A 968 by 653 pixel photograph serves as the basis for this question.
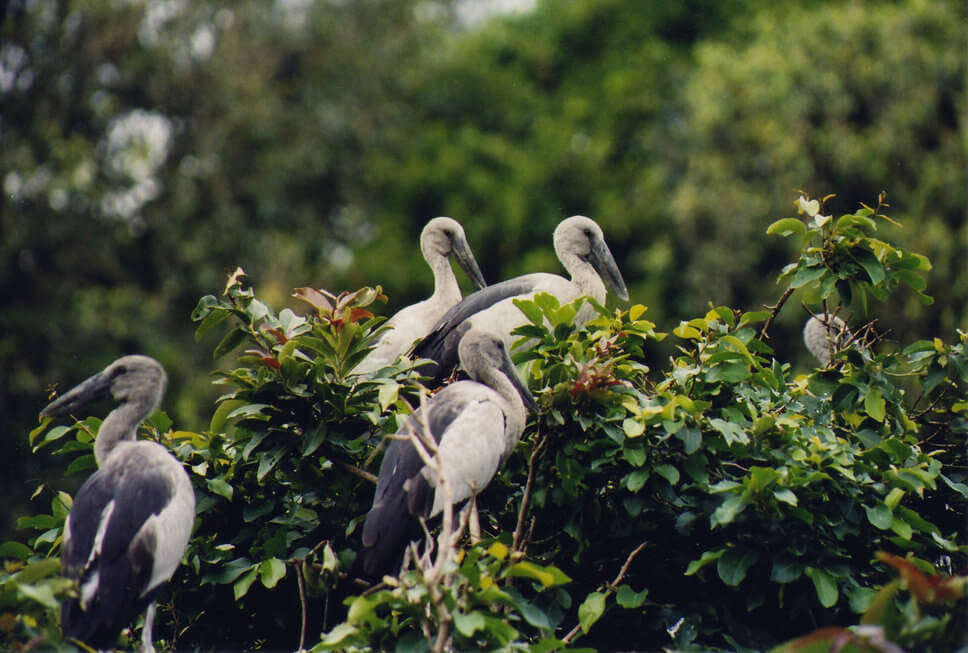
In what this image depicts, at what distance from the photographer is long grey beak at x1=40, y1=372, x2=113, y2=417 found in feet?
18.5

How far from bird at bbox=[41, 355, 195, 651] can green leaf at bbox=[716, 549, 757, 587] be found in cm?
229

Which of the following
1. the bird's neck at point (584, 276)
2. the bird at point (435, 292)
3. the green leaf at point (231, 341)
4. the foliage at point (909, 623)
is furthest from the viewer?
the bird's neck at point (584, 276)

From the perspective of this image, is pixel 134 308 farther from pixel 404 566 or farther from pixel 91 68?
pixel 404 566

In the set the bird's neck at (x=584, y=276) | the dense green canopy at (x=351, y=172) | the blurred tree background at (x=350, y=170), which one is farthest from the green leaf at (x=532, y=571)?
the blurred tree background at (x=350, y=170)

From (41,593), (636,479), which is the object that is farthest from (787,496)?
(41,593)

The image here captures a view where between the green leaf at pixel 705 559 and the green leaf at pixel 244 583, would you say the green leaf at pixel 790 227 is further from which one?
the green leaf at pixel 244 583

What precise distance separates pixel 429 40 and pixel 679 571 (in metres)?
20.6

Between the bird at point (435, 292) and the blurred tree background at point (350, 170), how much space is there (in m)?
9.10

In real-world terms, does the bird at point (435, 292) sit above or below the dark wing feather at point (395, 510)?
above

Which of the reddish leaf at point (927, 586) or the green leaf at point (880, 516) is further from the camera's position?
the green leaf at point (880, 516)

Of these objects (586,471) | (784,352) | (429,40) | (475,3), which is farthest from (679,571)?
(475,3)

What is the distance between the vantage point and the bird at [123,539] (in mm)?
4820

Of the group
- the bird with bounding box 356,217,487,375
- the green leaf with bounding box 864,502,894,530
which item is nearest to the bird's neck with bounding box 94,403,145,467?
the bird with bounding box 356,217,487,375

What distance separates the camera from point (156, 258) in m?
19.6
